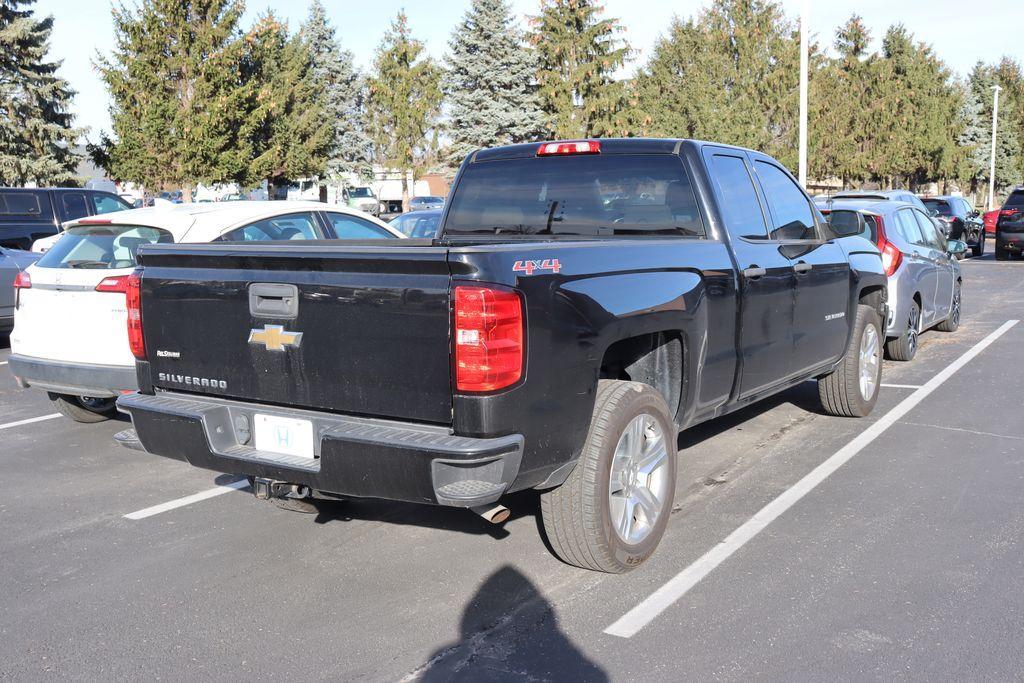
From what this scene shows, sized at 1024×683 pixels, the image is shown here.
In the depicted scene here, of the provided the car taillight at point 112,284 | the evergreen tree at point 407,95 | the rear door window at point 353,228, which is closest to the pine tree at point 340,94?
the evergreen tree at point 407,95

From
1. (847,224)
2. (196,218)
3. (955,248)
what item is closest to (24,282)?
(196,218)

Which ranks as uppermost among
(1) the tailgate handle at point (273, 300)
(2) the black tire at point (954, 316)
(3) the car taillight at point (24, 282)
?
(1) the tailgate handle at point (273, 300)

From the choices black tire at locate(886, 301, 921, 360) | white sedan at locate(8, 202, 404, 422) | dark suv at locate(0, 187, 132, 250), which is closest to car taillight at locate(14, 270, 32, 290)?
white sedan at locate(8, 202, 404, 422)

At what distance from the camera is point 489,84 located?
49781 mm

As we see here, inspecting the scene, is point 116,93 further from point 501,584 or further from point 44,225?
point 501,584

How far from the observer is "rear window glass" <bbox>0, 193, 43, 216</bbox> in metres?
16.4

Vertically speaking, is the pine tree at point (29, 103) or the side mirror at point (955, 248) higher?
the pine tree at point (29, 103)

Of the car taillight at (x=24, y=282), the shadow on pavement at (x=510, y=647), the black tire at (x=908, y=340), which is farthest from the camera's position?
the black tire at (x=908, y=340)

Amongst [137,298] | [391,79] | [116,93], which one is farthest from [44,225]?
[391,79]

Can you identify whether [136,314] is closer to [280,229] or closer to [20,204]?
[280,229]

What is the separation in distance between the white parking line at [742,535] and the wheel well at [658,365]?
702 millimetres

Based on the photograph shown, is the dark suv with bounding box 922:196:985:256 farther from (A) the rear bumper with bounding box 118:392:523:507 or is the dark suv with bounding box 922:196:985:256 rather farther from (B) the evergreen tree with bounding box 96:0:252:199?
(B) the evergreen tree with bounding box 96:0:252:199

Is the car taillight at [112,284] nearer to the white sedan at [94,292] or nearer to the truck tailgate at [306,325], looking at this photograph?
the white sedan at [94,292]

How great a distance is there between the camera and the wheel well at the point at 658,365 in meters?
4.64
